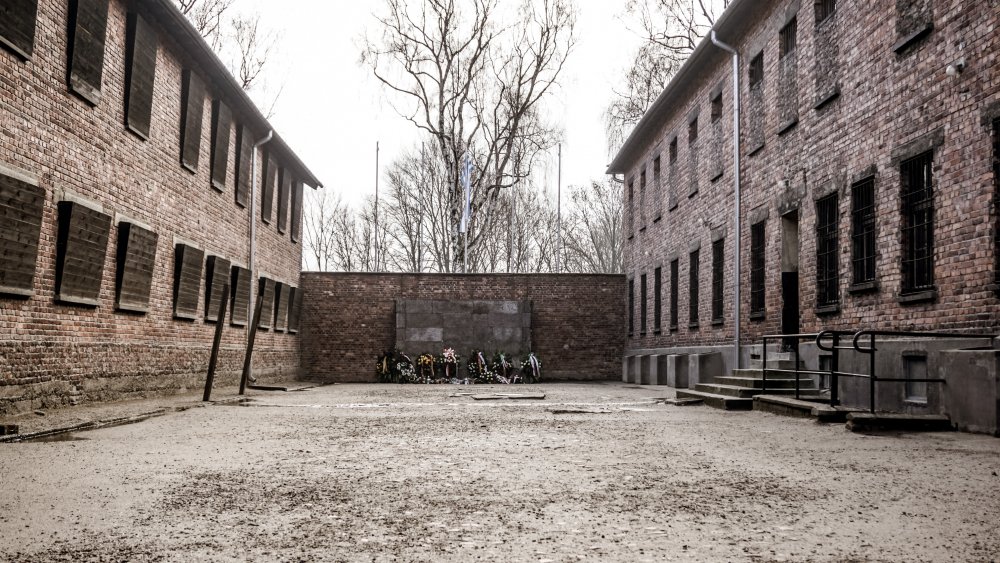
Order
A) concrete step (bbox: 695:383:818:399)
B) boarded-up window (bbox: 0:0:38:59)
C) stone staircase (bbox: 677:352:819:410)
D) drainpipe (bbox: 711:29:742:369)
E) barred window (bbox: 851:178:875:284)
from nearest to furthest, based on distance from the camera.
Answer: boarded-up window (bbox: 0:0:38:59) → barred window (bbox: 851:178:875:284) → stone staircase (bbox: 677:352:819:410) → concrete step (bbox: 695:383:818:399) → drainpipe (bbox: 711:29:742:369)

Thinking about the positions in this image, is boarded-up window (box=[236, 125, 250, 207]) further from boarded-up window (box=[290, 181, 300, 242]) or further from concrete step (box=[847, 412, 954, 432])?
concrete step (box=[847, 412, 954, 432])

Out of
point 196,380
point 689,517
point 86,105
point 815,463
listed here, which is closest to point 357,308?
point 196,380

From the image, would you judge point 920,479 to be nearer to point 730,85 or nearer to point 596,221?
point 730,85

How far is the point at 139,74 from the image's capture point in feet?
50.3

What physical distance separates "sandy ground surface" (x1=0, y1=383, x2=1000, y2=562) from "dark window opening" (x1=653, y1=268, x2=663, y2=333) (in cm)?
1556

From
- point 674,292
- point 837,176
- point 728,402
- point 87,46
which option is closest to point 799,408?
point 728,402

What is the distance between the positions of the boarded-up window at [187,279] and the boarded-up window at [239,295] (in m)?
2.56

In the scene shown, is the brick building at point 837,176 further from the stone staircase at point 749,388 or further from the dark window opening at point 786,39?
the stone staircase at point 749,388

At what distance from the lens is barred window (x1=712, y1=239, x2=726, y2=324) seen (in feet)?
67.1

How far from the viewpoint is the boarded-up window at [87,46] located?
1290 centimetres

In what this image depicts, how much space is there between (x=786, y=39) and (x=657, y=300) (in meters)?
10.5

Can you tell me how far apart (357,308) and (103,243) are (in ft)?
49.0

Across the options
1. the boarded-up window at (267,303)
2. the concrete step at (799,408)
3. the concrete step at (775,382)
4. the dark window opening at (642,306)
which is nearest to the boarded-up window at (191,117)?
the boarded-up window at (267,303)

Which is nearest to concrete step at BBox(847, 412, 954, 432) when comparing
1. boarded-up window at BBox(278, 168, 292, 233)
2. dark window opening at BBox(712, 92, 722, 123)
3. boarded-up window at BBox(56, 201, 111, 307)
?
boarded-up window at BBox(56, 201, 111, 307)
